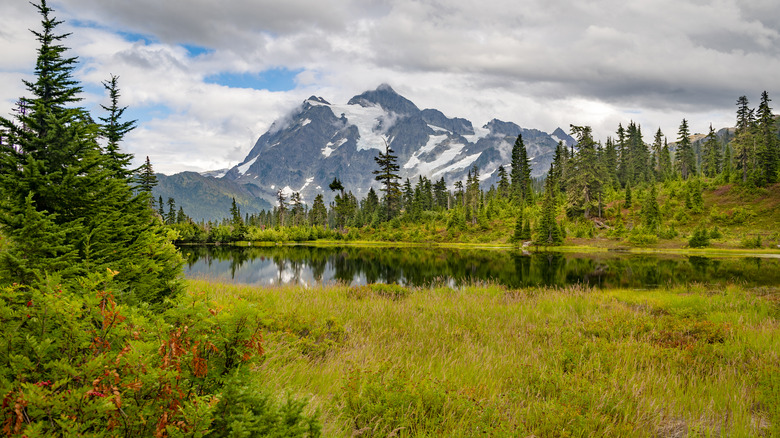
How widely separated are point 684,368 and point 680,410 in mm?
2234

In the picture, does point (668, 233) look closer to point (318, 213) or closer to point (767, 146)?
point (767, 146)

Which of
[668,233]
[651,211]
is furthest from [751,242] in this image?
[651,211]

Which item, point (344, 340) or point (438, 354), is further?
point (344, 340)

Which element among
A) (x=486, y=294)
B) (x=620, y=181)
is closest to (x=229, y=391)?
(x=486, y=294)

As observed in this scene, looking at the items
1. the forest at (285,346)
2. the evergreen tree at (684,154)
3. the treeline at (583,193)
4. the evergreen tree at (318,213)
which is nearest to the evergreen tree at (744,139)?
the treeline at (583,193)

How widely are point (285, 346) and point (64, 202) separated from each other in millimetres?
4976

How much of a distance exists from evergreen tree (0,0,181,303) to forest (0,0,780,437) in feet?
0.13

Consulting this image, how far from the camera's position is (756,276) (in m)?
23.3

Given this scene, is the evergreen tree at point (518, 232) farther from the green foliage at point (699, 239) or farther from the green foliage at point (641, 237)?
the green foliage at point (699, 239)

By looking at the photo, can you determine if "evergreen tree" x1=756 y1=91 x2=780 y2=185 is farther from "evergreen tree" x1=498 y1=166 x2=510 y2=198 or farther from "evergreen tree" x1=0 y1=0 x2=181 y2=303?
"evergreen tree" x1=0 y1=0 x2=181 y2=303

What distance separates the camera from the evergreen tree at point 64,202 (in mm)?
6164

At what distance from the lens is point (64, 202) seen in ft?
23.3

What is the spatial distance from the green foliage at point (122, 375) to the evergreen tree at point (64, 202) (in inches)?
179

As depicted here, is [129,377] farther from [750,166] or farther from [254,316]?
[750,166]
